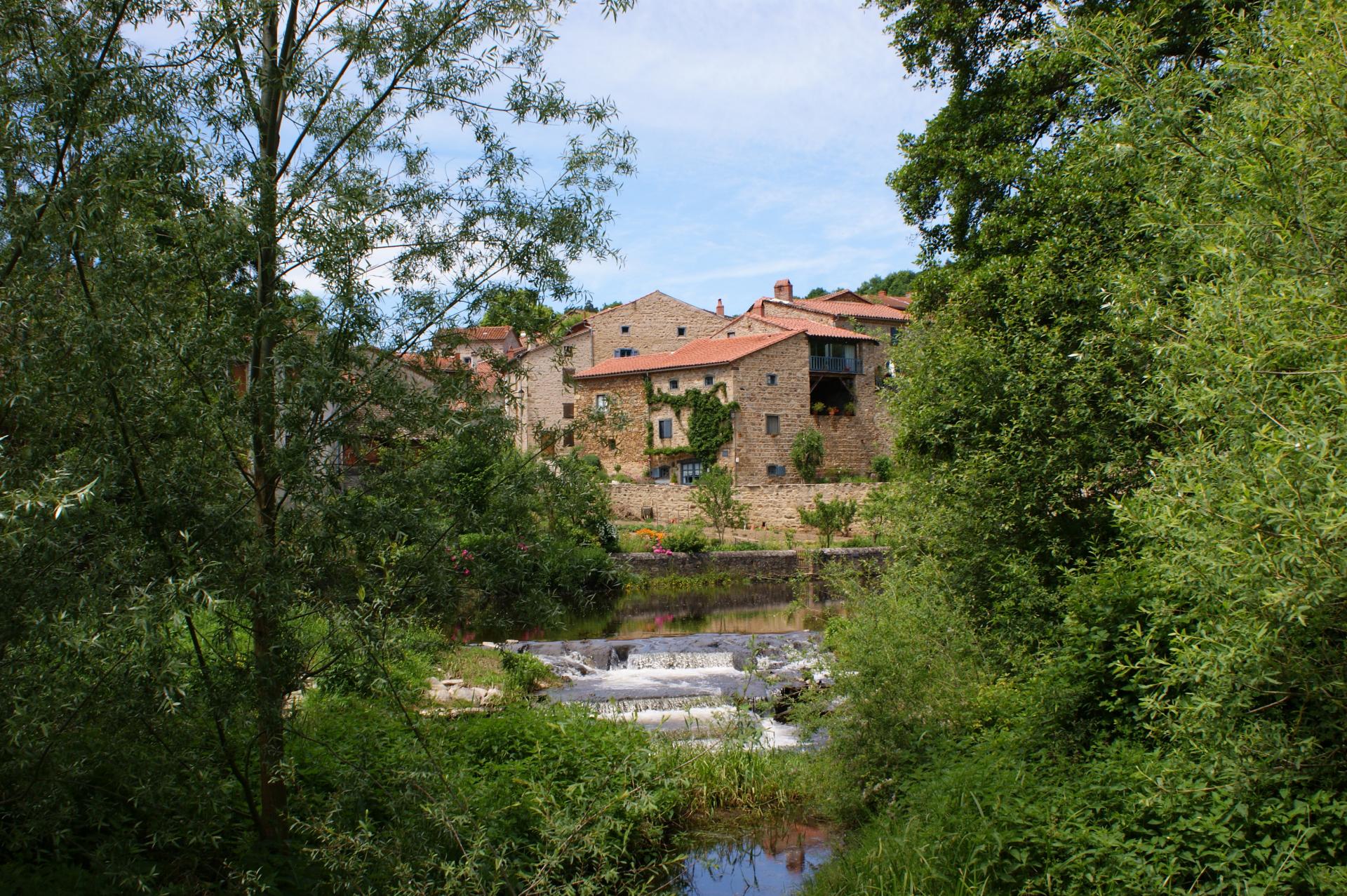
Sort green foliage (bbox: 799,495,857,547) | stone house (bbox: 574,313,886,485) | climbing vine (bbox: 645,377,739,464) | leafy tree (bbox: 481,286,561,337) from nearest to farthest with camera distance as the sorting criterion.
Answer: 1. leafy tree (bbox: 481,286,561,337)
2. green foliage (bbox: 799,495,857,547)
3. climbing vine (bbox: 645,377,739,464)
4. stone house (bbox: 574,313,886,485)

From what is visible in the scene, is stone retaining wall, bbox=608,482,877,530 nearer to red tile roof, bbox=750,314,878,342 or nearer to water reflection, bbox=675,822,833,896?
red tile roof, bbox=750,314,878,342

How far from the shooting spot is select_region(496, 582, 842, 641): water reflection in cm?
1708

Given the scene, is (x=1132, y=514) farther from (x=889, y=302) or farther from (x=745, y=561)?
(x=889, y=302)

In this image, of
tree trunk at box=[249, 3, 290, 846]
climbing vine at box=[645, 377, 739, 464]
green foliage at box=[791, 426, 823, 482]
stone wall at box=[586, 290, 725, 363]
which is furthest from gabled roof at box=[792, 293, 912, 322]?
tree trunk at box=[249, 3, 290, 846]

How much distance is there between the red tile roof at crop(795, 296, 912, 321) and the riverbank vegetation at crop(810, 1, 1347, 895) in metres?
31.5

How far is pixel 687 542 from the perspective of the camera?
23.1 meters

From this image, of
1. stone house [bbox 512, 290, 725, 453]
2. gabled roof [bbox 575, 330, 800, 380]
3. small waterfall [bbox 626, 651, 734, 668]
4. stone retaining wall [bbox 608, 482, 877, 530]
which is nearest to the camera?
small waterfall [bbox 626, 651, 734, 668]

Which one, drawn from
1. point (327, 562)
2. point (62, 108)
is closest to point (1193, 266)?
point (327, 562)

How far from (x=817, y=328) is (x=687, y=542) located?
17.6 meters

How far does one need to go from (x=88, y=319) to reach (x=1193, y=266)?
214 inches

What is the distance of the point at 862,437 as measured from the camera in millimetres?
38344

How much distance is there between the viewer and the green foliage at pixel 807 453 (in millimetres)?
35938

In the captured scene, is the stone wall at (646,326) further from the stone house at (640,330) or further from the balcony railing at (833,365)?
the balcony railing at (833,365)

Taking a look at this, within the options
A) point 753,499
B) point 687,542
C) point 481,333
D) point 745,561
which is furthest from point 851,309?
point 481,333
